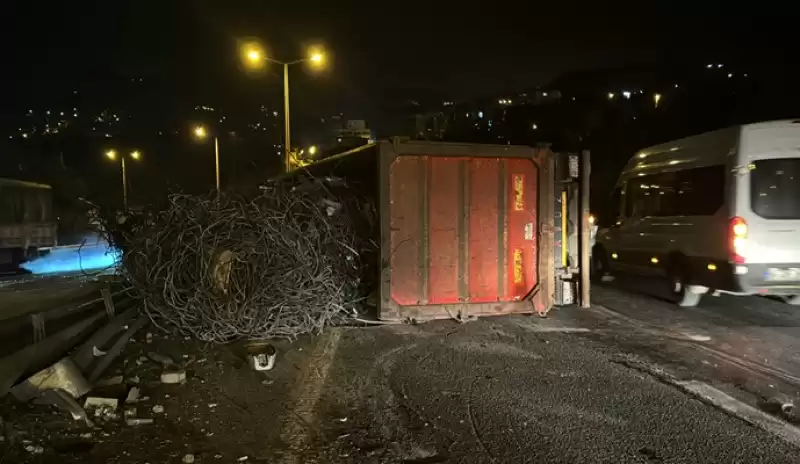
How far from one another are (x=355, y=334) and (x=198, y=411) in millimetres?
2918

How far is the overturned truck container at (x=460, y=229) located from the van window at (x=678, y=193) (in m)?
2.51

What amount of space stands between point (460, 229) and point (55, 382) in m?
5.08

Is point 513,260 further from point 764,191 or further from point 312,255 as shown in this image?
point 764,191

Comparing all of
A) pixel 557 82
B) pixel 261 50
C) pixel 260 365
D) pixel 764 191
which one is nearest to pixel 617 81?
pixel 557 82

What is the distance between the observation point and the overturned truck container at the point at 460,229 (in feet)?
25.7

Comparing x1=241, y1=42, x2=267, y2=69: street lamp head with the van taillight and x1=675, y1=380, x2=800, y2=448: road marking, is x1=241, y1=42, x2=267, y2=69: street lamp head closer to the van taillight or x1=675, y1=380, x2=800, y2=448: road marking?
the van taillight

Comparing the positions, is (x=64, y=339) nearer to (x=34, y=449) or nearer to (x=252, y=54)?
(x=34, y=449)

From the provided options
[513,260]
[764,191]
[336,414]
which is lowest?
[336,414]

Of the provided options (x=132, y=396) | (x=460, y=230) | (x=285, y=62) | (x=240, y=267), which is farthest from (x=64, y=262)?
(x=132, y=396)

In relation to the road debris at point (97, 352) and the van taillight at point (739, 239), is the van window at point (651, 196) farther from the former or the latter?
the road debris at point (97, 352)

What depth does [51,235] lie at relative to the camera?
2100 centimetres

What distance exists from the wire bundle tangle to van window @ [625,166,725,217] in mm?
5610

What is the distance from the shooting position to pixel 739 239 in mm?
8227

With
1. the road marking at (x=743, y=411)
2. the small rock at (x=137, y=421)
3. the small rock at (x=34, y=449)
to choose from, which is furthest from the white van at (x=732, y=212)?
the small rock at (x=34, y=449)
